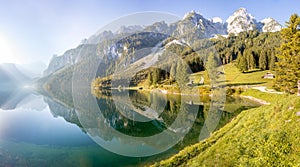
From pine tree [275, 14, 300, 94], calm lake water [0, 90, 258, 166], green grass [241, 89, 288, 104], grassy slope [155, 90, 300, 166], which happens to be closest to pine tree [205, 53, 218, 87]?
green grass [241, 89, 288, 104]

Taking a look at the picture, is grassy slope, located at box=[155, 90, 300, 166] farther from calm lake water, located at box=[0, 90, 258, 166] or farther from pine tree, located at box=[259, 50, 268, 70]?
pine tree, located at box=[259, 50, 268, 70]

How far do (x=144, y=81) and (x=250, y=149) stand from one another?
108724 mm

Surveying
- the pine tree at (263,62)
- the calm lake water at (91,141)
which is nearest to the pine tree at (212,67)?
the calm lake water at (91,141)

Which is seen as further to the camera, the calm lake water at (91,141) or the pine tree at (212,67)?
the pine tree at (212,67)

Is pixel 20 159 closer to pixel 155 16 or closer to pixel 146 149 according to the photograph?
pixel 146 149

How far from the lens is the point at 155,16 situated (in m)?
15.2

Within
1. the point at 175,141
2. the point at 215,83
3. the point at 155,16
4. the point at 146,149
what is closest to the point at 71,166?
the point at 146,149

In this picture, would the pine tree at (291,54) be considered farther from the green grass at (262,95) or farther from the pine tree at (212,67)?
the pine tree at (212,67)

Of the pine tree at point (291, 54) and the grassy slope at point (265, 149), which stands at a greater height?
the pine tree at point (291, 54)

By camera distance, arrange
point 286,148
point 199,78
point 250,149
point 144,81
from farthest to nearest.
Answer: point 144,81, point 199,78, point 250,149, point 286,148

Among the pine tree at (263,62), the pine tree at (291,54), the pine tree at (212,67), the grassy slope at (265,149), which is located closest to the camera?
the grassy slope at (265,149)

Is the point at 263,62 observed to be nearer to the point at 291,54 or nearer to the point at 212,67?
the point at 212,67

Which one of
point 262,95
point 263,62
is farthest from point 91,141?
point 263,62

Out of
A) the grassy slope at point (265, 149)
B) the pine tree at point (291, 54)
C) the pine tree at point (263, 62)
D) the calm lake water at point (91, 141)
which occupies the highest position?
the pine tree at point (263, 62)
